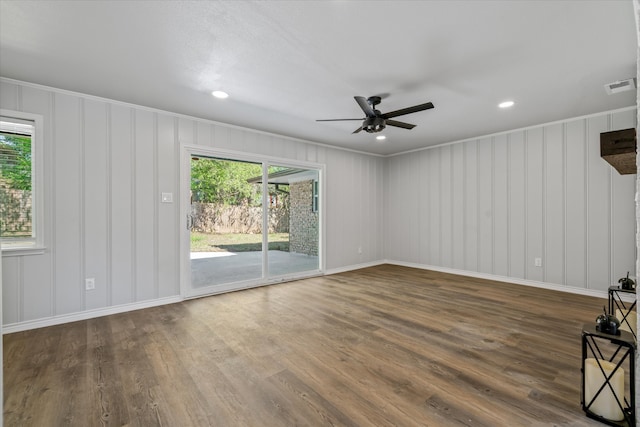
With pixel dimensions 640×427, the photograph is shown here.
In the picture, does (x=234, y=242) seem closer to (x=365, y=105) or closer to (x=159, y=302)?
(x=159, y=302)

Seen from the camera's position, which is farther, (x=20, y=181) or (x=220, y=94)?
(x=220, y=94)

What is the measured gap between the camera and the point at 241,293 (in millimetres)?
4363

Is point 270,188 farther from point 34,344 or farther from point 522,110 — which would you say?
point 522,110

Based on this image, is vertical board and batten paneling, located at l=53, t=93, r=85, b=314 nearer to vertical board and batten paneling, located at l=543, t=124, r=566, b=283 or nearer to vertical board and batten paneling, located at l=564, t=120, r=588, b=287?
vertical board and batten paneling, located at l=543, t=124, r=566, b=283

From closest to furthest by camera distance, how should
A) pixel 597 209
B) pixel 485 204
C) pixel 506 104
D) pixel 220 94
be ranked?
pixel 220 94, pixel 506 104, pixel 597 209, pixel 485 204

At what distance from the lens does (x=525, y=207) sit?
15.7 feet

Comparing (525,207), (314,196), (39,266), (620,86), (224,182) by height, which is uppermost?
(620,86)

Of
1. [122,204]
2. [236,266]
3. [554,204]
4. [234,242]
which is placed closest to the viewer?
[122,204]

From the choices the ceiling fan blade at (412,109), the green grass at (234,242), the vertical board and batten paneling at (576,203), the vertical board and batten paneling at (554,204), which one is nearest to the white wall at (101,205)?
the green grass at (234,242)

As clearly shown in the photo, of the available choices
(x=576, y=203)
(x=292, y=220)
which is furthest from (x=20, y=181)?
(x=576, y=203)

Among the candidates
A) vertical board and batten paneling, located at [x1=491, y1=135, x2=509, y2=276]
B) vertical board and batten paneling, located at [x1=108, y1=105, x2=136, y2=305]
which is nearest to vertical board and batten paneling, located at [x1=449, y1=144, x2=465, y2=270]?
vertical board and batten paneling, located at [x1=491, y1=135, x2=509, y2=276]

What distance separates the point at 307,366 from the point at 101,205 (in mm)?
2984

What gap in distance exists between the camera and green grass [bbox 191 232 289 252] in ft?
14.0

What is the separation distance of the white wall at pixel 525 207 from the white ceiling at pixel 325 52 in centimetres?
78
